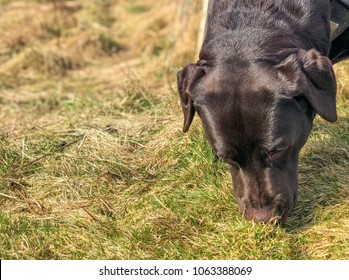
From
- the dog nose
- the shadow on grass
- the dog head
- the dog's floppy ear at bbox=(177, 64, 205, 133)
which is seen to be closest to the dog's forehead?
the dog head

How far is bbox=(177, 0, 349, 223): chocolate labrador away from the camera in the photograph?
3.39 m

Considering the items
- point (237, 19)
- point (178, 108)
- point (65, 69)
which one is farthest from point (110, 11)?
point (237, 19)

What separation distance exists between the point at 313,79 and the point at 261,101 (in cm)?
32

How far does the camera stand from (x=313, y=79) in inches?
137

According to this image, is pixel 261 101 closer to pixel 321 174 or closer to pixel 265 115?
pixel 265 115

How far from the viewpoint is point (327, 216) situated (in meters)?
3.82

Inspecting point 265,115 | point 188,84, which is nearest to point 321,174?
point 265,115

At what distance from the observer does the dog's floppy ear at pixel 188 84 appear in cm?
366

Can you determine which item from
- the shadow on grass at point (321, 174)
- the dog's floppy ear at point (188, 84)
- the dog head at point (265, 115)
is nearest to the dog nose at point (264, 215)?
the dog head at point (265, 115)

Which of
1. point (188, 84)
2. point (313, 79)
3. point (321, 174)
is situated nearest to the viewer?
point (313, 79)

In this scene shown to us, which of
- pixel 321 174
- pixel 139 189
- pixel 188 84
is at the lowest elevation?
pixel 139 189

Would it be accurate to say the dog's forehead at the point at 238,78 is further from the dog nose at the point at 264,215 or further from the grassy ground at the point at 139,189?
the grassy ground at the point at 139,189

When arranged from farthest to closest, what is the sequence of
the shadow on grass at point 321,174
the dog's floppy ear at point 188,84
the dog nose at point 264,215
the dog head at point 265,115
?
the shadow on grass at point 321,174 → the dog's floppy ear at point 188,84 → the dog nose at point 264,215 → the dog head at point 265,115

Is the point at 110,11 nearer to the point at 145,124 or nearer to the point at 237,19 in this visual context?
the point at 145,124
